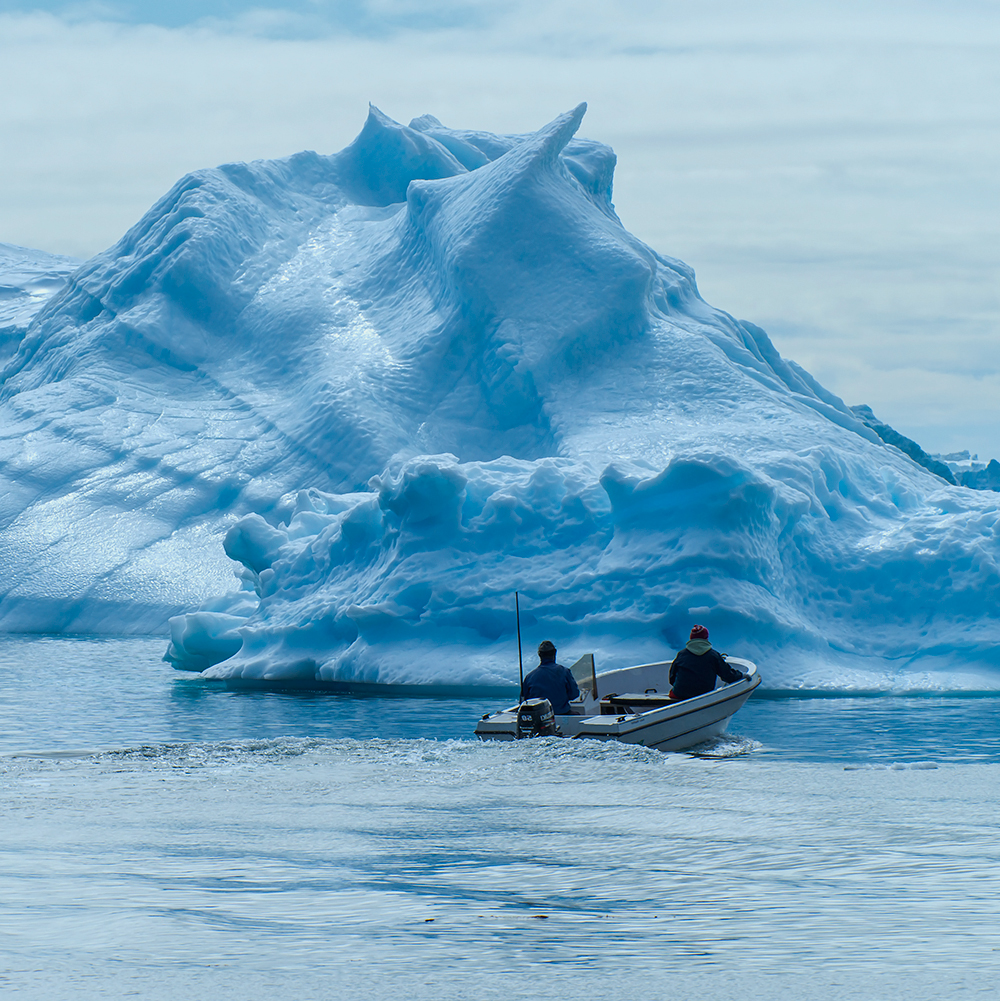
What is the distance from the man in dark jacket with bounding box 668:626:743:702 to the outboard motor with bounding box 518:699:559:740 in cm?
148

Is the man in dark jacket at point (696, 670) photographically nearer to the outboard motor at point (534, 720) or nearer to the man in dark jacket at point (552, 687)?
the man in dark jacket at point (552, 687)

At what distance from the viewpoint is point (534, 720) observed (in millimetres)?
9633

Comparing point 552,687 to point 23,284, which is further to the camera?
point 23,284

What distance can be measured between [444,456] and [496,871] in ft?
36.0

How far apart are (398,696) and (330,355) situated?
1224cm

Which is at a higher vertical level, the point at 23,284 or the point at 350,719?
the point at 23,284

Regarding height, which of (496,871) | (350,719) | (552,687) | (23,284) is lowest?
(496,871)

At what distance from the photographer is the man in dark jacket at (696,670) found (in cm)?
1077

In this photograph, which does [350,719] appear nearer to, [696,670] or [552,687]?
[552,687]

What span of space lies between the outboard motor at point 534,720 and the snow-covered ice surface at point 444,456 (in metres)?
5.24

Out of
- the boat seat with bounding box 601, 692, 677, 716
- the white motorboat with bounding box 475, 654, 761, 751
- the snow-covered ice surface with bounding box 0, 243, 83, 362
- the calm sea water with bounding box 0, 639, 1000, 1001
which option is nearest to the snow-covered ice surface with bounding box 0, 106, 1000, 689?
the white motorboat with bounding box 475, 654, 761, 751

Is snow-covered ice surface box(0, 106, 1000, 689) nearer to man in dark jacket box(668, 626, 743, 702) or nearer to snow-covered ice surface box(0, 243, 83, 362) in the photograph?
snow-covered ice surface box(0, 243, 83, 362)

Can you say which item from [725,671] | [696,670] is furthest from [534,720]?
[725,671]

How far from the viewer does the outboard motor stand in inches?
379
